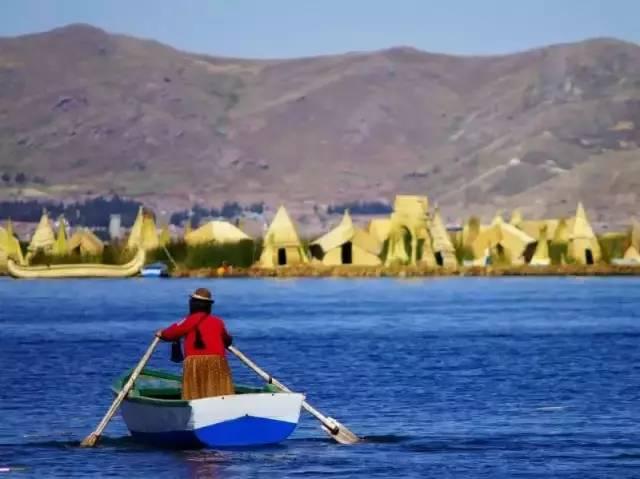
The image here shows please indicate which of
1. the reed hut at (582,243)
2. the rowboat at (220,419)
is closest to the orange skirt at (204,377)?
the rowboat at (220,419)

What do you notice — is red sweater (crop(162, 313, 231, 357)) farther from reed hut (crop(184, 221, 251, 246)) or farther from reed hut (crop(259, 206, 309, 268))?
reed hut (crop(184, 221, 251, 246))

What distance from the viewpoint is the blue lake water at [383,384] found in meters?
33.2

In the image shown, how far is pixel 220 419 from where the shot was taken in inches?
1324

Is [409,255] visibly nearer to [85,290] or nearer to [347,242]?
[347,242]

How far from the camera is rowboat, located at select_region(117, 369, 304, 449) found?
33469 millimetres

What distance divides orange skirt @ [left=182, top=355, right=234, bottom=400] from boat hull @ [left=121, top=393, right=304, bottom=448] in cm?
39

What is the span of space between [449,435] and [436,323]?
48.8 m

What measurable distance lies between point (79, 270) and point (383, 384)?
142m

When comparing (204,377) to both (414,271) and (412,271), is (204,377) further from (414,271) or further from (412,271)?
(412,271)

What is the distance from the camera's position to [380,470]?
32250 mm

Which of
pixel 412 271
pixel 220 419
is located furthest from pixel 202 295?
pixel 412 271

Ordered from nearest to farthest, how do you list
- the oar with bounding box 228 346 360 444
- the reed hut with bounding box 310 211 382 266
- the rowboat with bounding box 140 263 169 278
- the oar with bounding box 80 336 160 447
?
the oar with bounding box 228 346 360 444
the oar with bounding box 80 336 160 447
the reed hut with bounding box 310 211 382 266
the rowboat with bounding box 140 263 169 278

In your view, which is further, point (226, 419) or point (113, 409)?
point (113, 409)

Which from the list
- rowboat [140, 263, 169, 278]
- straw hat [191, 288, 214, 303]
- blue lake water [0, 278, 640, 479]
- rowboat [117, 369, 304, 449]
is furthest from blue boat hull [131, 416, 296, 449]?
rowboat [140, 263, 169, 278]
